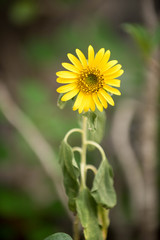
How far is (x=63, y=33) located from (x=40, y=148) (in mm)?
1889

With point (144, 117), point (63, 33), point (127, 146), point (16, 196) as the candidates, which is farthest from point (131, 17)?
point (16, 196)

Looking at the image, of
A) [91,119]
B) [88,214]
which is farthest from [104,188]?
[91,119]

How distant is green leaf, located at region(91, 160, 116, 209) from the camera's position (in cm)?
108

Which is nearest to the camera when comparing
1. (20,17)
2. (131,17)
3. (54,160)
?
(54,160)

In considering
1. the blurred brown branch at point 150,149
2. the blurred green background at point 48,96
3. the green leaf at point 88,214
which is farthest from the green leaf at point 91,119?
the blurred brown branch at point 150,149

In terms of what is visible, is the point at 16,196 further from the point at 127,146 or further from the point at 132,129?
the point at 132,129

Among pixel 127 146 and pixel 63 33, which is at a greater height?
pixel 63 33

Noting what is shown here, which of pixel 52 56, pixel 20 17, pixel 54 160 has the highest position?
pixel 20 17

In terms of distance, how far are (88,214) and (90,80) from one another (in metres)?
0.47

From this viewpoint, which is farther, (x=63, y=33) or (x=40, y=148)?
(x=63, y=33)

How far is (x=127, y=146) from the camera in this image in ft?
8.82

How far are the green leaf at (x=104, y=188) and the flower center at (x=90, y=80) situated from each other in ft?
0.90

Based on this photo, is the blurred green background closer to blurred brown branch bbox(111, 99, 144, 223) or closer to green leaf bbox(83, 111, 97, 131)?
blurred brown branch bbox(111, 99, 144, 223)

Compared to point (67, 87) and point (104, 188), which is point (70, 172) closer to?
Result: point (104, 188)
